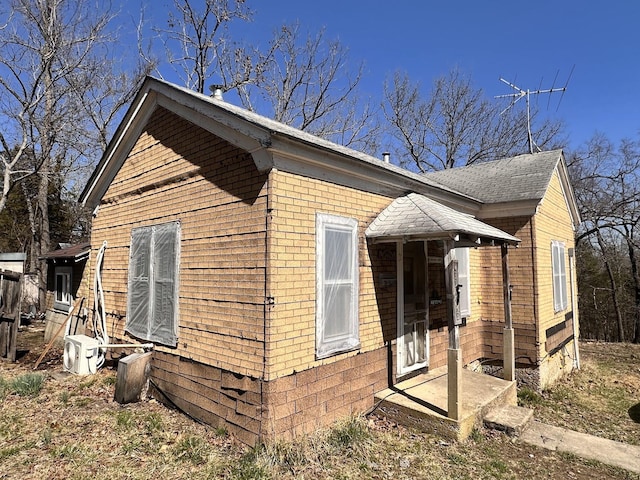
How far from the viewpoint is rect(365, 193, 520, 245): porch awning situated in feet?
17.3

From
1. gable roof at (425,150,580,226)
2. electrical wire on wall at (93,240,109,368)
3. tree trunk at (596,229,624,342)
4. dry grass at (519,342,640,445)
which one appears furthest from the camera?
tree trunk at (596,229,624,342)

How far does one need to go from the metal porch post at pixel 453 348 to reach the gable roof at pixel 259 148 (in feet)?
5.23

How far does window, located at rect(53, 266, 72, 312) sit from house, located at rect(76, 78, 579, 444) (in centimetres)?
376

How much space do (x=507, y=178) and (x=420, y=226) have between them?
5712mm

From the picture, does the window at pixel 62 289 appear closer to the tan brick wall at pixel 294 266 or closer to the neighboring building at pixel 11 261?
the neighboring building at pixel 11 261

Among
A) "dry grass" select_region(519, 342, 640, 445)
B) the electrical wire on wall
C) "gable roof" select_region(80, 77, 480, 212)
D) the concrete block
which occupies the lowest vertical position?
"dry grass" select_region(519, 342, 640, 445)

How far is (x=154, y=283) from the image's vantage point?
254 inches

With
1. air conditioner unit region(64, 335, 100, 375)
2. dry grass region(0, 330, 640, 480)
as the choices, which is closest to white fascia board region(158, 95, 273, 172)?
dry grass region(0, 330, 640, 480)

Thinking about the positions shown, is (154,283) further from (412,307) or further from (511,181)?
(511,181)

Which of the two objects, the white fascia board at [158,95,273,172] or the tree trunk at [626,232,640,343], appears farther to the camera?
the tree trunk at [626,232,640,343]

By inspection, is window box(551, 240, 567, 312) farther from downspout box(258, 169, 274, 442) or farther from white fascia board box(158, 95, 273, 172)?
white fascia board box(158, 95, 273, 172)

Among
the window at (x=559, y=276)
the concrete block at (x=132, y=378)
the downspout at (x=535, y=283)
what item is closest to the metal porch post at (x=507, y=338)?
the downspout at (x=535, y=283)

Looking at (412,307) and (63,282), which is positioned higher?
(63,282)

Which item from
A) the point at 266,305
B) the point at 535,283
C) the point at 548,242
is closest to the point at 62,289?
the point at 266,305
